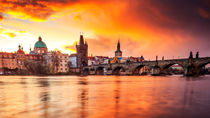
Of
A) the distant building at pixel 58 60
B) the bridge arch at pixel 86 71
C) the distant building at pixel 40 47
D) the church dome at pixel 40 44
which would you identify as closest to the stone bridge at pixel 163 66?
the bridge arch at pixel 86 71

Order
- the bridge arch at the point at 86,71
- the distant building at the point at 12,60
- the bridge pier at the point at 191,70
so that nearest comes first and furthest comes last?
the bridge pier at the point at 191,70, the distant building at the point at 12,60, the bridge arch at the point at 86,71

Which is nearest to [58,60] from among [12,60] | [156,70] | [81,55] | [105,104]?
[81,55]

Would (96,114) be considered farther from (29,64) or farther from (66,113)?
(29,64)

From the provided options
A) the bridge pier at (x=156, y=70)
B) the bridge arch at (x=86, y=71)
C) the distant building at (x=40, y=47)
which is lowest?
the bridge arch at (x=86, y=71)

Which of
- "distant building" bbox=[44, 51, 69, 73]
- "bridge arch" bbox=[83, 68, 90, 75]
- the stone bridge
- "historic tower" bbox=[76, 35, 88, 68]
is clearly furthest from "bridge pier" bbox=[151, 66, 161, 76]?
"historic tower" bbox=[76, 35, 88, 68]

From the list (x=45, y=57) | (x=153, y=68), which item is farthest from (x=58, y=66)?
(x=153, y=68)

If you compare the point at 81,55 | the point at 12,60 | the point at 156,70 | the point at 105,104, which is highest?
the point at 81,55

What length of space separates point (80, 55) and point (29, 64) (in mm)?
50253

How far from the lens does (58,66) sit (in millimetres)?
111875

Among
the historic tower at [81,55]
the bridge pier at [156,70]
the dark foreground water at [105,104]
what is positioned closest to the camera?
the dark foreground water at [105,104]

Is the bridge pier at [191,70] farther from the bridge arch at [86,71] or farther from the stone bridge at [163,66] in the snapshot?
the bridge arch at [86,71]

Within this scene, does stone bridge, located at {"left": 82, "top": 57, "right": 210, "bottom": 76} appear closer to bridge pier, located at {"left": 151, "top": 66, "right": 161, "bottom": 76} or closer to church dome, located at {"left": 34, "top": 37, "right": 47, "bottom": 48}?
bridge pier, located at {"left": 151, "top": 66, "right": 161, "bottom": 76}

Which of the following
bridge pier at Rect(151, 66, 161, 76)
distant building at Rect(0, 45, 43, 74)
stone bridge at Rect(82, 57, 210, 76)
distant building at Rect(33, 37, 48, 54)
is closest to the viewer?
stone bridge at Rect(82, 57, 210, 76)

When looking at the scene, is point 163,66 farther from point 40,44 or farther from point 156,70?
point 40,44
